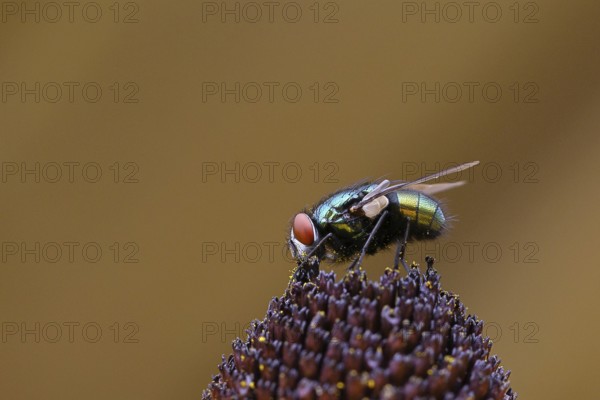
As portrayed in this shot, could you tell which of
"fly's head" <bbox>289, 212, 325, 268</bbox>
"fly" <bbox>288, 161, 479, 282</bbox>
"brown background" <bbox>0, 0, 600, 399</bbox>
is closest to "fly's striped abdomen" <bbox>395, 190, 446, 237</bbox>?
"fly" <bbox>288, 161, 479, 282</bbox>

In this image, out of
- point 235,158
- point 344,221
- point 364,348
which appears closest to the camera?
point 364,348

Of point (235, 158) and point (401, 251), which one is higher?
point (235, 158)

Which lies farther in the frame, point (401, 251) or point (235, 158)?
point (235, 158)

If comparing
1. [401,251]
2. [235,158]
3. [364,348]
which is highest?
[235,158]

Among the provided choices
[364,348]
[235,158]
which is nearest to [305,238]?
[364,348]

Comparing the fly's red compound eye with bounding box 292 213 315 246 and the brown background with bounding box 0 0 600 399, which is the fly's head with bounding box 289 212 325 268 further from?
the brown background with bounding box 0 0 600 399

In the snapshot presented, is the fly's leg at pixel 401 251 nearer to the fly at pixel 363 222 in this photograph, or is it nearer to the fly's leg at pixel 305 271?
the fly at pixel 363 222

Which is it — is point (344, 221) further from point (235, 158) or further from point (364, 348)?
point (235, 158)
